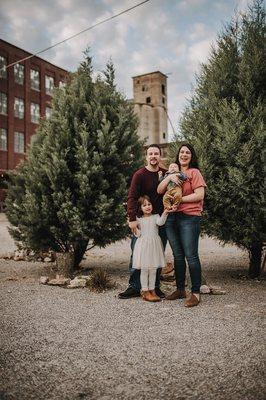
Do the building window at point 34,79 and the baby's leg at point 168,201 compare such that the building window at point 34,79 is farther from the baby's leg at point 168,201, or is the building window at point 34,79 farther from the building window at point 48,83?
the baby's leg at point 168,201

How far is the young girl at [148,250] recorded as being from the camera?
17.4 ft

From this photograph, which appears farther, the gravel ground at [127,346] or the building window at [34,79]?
the building window at [34,79]

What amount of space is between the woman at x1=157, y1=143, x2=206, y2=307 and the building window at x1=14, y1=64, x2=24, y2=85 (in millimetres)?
40767

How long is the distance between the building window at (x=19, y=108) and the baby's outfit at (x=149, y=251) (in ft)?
131

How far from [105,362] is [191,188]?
8.94ft

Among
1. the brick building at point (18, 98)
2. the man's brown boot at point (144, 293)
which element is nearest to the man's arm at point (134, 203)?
the man's brown boot at point (144, 293)

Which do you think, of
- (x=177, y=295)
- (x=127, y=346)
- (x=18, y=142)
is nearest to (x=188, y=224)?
(x=177, y=295)

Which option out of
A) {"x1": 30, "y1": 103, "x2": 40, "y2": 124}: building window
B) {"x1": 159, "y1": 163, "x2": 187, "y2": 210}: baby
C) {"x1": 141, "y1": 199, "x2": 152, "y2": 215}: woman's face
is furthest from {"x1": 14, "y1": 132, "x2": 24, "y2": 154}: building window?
{"x1": 159, "y1": 163, "x2": 187, "y2": 210}: baby

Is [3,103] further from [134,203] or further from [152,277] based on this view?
[152,277]

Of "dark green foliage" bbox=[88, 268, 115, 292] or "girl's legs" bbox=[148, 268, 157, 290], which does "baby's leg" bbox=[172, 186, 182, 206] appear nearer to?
"girl's legs" bbox=[148, 268, 157, 290]

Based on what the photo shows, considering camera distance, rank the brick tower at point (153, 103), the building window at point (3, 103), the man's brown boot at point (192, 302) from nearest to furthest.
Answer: the man's brown boot at point (192, 302)
the building window at point (3, 103)
the brick tower at point (153, 103)

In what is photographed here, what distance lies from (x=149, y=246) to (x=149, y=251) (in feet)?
0.23

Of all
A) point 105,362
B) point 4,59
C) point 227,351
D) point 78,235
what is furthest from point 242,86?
point 4,59

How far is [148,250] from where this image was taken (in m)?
5.32
